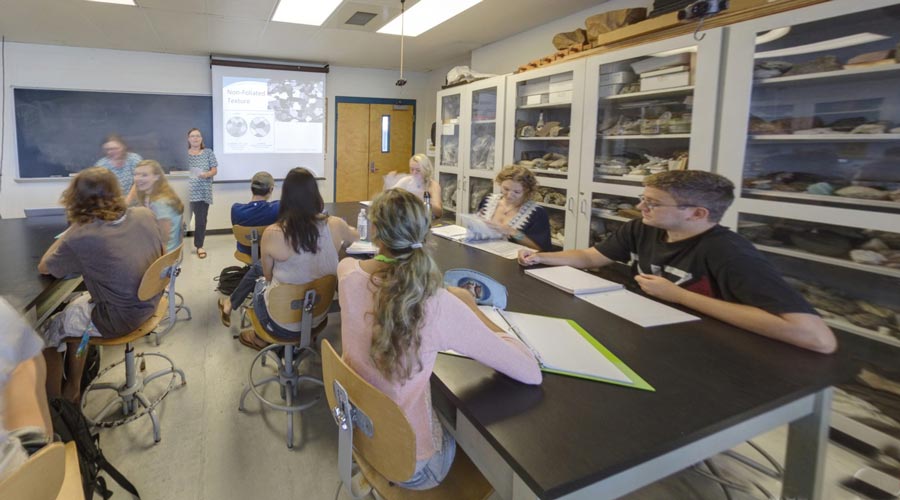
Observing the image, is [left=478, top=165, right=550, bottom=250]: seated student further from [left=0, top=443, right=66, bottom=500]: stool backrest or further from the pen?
[left=0, top=443, right=66, bottom=500]: stool backrest

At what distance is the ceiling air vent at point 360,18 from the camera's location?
418cm

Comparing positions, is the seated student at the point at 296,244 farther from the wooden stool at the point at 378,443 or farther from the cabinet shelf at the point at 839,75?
the cabinet shelf at the point at 839,75

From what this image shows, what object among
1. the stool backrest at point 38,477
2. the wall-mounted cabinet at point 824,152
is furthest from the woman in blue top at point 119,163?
the wall-mounted cabinet at point 824,152

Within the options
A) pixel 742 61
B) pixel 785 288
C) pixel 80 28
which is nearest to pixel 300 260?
pixel 785 288

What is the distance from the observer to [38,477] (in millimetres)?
866

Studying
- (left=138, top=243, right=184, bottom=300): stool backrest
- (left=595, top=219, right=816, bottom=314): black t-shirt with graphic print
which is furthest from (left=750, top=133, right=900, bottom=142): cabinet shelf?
(left=138, top=243, right=184, bottom=300): stool backrest

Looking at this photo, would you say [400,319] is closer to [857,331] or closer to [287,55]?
[857,331]

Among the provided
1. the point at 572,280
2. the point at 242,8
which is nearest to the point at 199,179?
the point at 242,8

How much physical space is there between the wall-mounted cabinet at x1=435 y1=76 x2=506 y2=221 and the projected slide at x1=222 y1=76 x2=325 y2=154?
2197 millimetres

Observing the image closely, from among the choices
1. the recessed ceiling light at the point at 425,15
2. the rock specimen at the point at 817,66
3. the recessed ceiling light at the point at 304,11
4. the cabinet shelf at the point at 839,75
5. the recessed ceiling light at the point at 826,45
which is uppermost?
the recessed ceiling light at the point at 425,15

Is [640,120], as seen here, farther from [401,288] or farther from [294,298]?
[401,288]

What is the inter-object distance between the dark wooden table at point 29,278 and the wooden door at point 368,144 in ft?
14.7

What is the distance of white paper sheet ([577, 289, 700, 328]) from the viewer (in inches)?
57.9

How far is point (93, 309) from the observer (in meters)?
1.98
